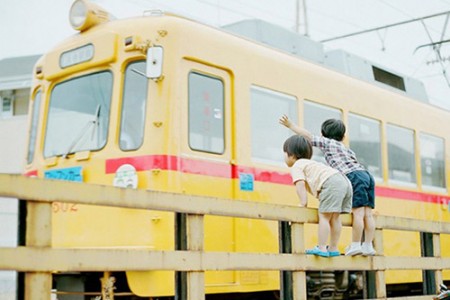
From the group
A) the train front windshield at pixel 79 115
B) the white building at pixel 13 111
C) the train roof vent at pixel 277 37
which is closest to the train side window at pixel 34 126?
the train front windshield at pixel 79 115

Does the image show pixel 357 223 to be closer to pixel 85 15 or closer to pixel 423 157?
pixel 85 15

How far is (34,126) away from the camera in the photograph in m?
7.12

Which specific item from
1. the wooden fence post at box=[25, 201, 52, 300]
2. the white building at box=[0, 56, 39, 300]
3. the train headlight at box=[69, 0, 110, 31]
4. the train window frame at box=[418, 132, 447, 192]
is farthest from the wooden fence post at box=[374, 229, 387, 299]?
the white building at box=[0, 56, 39, 300]

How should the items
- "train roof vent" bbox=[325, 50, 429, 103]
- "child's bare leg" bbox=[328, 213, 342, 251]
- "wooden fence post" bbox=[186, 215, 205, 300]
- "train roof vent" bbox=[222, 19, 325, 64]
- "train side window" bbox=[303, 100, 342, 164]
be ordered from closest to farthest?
"wooden fence post" bbox=[186, 215, 205, 300], "child's bare leg" bbox=[328, 213, 342, 251], "train side window" bbox=[303, 100, 342, 164], "train roof vent" bbox=[222, 19, 325, 64], "train roof vent" bbox=[325, 50, 429, 103]

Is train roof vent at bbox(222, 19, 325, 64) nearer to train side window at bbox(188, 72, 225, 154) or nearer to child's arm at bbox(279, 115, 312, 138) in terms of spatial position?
train side window at bbox(188, 72, 225, 154)

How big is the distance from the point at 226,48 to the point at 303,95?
1.13 m

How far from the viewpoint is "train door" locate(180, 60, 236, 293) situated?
6.02 m

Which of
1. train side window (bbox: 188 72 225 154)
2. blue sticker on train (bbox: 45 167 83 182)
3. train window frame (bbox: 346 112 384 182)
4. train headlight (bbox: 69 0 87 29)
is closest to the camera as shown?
train side window (bbox: 188 72 225 154)

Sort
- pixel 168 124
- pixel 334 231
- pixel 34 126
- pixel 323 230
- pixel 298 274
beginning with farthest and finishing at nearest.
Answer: pixel 34 126 < pixel 168 124 < pixel 334 231 < pixel 323 230 < pixel 298 274

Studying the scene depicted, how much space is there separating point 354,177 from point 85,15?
296 centimetres

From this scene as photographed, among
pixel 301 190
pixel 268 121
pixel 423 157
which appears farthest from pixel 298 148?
pixel 423 157

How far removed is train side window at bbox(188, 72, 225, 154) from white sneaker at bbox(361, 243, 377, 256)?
5.12 ft

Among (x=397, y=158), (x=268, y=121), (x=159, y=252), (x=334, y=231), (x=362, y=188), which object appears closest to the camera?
(x=159, y=252)

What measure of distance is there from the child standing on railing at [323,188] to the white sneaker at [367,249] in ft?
1.09
